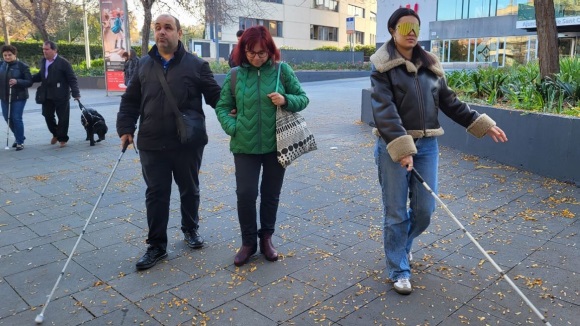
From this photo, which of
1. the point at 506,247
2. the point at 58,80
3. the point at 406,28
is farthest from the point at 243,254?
the point at 58,80

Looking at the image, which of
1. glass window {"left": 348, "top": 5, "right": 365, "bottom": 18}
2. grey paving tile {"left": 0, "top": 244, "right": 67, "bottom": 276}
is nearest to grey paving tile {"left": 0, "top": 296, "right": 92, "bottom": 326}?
grey paving tile {"left": 0, "top": 244, "right": 67, "bottom": 276}

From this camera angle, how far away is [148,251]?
13.3 ft

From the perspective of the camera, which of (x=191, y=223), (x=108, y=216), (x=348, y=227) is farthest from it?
(x=108, y=216)

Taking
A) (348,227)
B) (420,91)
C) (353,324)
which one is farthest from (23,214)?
(420,91)

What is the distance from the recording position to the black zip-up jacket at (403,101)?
3.23 metres

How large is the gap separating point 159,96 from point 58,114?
19.5 ft

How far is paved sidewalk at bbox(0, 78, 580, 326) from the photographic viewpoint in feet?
10.7

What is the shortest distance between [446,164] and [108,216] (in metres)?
4.68

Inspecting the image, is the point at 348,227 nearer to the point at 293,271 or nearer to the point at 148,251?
the point at 293,271

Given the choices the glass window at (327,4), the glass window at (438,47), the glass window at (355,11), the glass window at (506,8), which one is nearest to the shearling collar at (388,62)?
the glass window at (506,8)

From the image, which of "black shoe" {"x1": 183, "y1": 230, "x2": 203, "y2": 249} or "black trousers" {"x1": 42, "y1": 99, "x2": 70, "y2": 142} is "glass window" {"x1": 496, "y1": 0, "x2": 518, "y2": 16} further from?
"black shoe" {"x1": 183, "y1": 230, "x2": 203, "y2": 249}

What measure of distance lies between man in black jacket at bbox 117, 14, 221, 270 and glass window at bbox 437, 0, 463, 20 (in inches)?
1573

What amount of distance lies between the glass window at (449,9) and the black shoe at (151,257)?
40420 mm

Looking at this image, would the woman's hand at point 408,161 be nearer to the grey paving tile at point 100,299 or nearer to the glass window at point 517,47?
Result: the grey paving tile at point 100,299
